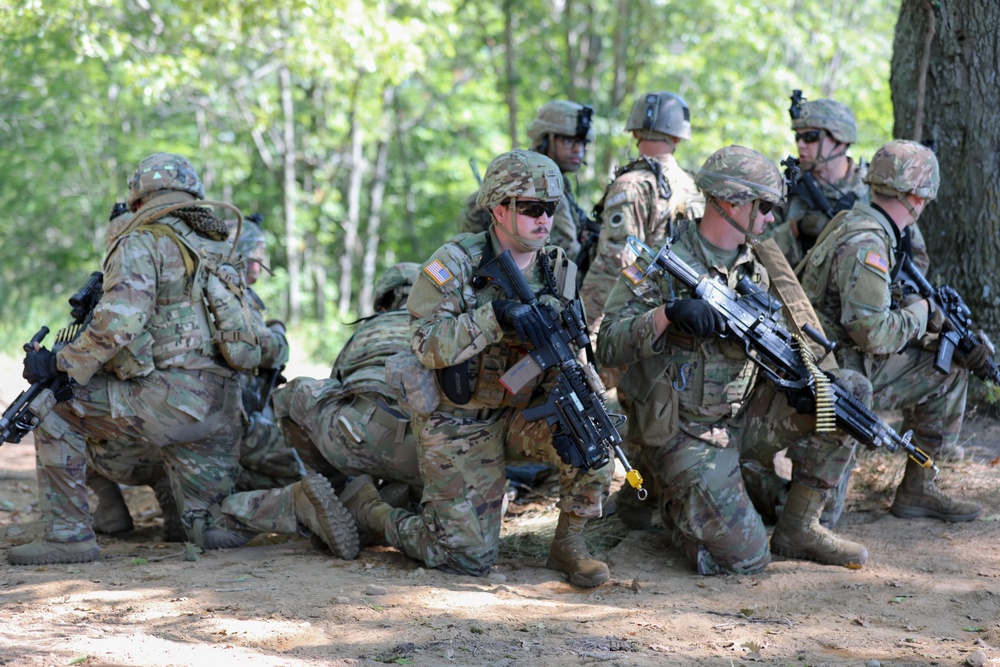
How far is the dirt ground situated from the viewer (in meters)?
3.68

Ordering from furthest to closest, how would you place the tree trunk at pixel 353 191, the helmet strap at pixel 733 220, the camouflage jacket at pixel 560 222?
the tree trunk at pixel 353 191 < the camouflage jacket at pixel 560 222 < the helmet strap at pixel 733 220

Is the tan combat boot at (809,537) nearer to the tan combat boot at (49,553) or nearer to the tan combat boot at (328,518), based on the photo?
the tan combat boot at (328,518)

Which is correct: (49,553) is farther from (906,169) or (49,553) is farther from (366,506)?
(906,169)

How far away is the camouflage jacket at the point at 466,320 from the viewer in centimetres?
446

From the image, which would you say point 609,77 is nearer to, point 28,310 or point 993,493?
point 28,310

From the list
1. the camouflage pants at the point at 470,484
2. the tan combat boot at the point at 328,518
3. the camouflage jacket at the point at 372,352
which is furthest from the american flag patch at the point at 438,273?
the tan combat boot at the point at 328,518

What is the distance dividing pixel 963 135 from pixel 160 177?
17.2 ft

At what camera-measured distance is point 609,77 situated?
21031 mm

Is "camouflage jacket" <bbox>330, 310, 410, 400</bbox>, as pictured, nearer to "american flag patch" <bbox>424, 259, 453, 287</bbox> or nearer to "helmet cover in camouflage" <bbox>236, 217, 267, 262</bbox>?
"american flag patch" <bbox>424, 259, 453, 287</bbox>

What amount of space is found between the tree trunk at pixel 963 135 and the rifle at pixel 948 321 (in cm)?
114

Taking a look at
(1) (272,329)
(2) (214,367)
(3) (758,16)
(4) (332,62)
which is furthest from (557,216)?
(3) (758,16)

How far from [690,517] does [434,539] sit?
129cm

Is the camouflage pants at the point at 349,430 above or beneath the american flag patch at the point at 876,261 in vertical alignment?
beneath

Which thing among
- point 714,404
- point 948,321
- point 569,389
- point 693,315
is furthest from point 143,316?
point 948,321
